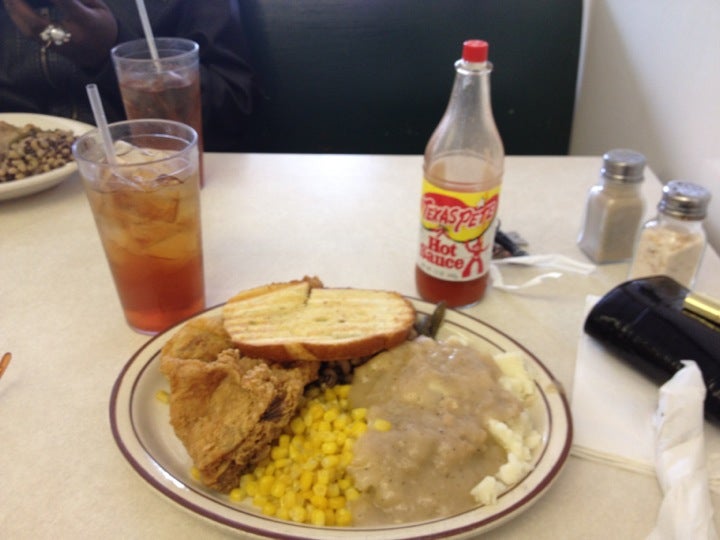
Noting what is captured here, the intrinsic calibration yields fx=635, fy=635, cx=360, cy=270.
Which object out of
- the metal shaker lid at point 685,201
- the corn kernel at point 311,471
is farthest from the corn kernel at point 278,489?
the metal shaker lid at point 685,201

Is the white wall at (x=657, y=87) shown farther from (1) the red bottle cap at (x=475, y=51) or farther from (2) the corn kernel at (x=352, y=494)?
(2) the corn kernel at (x=352, y=494)

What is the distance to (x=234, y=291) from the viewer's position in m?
1.32

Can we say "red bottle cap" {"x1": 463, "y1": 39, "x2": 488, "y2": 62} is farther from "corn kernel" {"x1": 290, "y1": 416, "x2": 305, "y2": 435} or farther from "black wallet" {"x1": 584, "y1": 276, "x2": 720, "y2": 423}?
"corn kernel" {"x1": 290, "y1": 416, "x2": 305, "y2": 435}

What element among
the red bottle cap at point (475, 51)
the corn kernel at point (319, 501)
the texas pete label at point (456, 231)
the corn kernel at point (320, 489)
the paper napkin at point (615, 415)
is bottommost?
the paper napkin at point (615, 415)

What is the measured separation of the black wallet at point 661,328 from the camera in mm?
975

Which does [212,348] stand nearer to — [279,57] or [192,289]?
[192,289]

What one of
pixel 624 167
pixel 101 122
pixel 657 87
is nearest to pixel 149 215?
pixel 101 122

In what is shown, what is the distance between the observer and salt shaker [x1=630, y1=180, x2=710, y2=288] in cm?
116

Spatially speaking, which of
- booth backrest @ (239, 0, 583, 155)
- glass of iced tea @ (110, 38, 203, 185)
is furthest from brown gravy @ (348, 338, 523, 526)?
booth backrest @ (239, 0, 583, 155)

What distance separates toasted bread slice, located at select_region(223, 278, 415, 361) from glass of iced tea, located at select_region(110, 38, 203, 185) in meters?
0.59

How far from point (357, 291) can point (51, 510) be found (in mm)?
585

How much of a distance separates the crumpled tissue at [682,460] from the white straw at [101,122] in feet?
3.11

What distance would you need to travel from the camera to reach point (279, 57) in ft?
7.93

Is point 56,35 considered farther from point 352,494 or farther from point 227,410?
point 352,494
